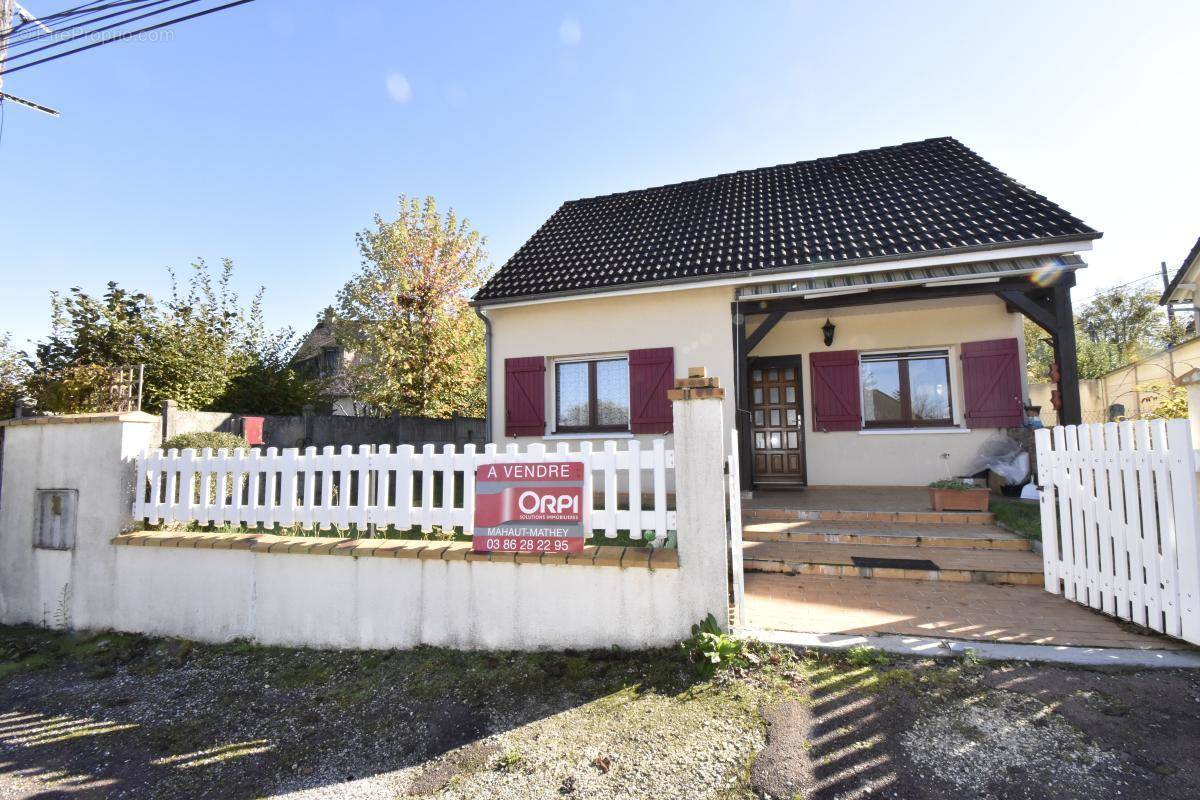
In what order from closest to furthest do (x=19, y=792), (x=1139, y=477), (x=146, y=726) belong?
(x=19, y=792), (x=146, y=726), (x=1139, y=477)

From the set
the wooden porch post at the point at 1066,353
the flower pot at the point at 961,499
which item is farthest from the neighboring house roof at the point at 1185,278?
the flower pot at the point at 961,499

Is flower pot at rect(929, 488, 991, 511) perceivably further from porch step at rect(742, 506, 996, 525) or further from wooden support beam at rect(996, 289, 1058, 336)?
wooden support beam at rect(996, 289, 1058, 336)

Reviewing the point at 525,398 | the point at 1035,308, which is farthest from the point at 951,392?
the point at 525,398

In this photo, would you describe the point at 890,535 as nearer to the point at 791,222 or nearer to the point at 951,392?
the point at 951,392

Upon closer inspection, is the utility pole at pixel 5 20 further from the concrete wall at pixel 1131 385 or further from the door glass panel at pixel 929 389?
→ the concrete wall at pixel 1131 385

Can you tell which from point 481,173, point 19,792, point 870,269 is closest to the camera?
point 19,792

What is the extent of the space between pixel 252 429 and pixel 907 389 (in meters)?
11.2

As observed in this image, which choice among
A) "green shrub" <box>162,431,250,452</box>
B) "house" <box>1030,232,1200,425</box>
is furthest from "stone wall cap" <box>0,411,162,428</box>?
"house" <box>1030,232,1200,425</box>

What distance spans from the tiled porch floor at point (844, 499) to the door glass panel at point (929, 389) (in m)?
1.21

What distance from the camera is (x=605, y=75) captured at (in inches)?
318

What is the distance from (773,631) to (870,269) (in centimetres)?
533

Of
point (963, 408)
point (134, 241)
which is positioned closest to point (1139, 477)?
point (963, 408)

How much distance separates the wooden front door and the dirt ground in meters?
5.61

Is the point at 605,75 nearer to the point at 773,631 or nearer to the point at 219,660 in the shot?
the point at 773,631
